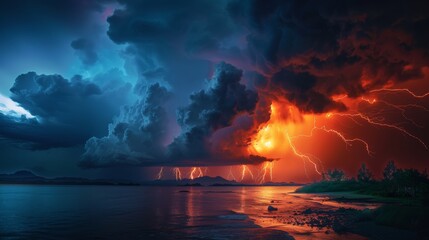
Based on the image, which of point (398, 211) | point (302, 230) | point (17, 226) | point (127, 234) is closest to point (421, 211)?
point (398, 211)

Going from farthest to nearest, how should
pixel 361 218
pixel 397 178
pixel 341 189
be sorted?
pixel 341 189
pixel 397 178
pixel 361 218

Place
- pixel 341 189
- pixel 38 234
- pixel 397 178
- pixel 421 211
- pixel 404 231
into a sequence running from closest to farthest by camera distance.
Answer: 1. pixel 404 231
2. pixel 421 211
3. pixel 38 234
4. pixel 397 178
5. pixel 341 189

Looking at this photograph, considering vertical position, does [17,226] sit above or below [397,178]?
below

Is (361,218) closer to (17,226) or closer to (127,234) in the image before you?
(127,234)

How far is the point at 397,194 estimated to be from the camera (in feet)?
296

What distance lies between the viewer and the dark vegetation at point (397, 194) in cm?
3497

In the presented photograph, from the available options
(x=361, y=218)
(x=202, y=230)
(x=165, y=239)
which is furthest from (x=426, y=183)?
(x=165, y=239)

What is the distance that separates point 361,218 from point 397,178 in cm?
5224

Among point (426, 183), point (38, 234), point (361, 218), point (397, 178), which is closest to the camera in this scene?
point (38, 234)

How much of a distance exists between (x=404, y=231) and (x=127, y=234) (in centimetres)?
2877

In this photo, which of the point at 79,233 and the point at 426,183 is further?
the point at 426,183

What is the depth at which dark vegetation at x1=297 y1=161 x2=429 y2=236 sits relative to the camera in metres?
35.0

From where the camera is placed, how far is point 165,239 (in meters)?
33.1

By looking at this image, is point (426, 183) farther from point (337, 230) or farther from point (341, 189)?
point (341, 189)
